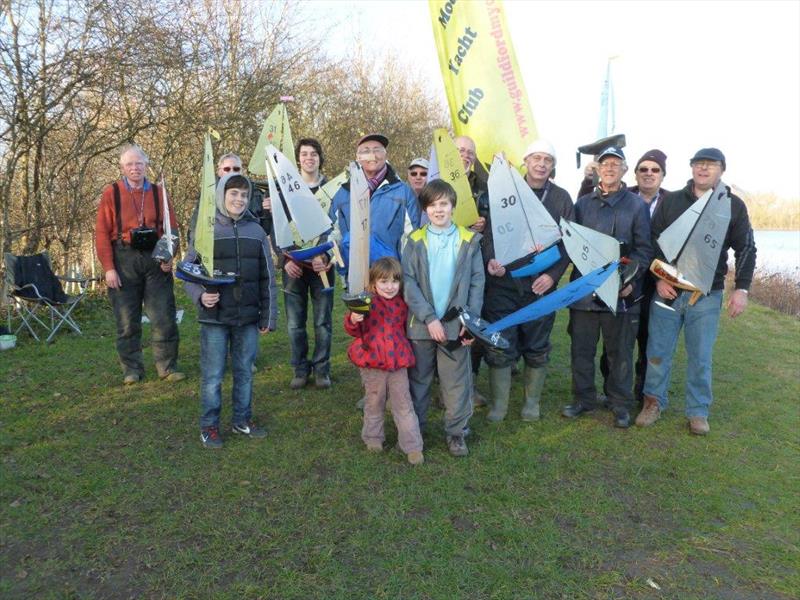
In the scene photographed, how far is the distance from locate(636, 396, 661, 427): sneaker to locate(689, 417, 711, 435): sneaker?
0.83 feet

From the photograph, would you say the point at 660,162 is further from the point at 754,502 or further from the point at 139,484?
the point at 139,484

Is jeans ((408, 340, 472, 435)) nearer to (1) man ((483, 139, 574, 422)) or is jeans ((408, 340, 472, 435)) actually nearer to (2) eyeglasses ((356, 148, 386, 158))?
(1) man ((483, 139, 574, 422))

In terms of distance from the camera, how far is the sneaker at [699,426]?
161 inches

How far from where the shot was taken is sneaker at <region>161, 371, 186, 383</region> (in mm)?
4984

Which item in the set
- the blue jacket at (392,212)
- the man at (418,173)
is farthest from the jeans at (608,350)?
the man at (418,173)

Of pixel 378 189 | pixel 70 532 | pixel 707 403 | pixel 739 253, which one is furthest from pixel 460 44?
pixel 70 532

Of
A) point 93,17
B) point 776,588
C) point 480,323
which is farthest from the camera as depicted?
point 93,17

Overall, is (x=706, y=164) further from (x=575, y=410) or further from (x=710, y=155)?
(x=575, y=410)

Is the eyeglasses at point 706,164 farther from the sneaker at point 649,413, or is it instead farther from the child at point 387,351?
the child at point 387,351

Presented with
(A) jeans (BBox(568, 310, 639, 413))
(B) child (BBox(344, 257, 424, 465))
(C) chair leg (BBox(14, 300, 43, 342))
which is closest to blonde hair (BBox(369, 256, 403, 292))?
(B) child (BBox(344, 257, 424, 465))

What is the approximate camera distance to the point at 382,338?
3482 mm

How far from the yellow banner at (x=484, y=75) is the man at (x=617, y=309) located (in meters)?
0.65

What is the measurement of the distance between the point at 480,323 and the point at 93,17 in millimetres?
6800

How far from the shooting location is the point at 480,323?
3.44m
